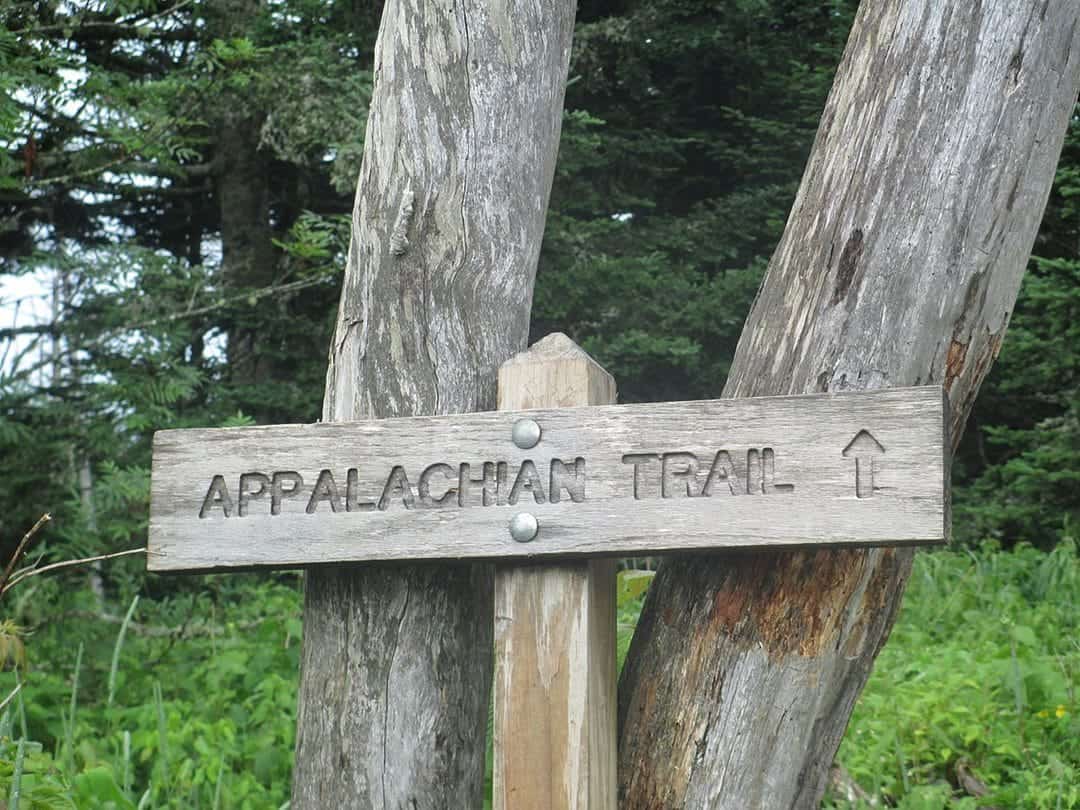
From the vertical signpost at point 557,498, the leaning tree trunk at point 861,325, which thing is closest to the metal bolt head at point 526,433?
the vertical signpost at point 557,498

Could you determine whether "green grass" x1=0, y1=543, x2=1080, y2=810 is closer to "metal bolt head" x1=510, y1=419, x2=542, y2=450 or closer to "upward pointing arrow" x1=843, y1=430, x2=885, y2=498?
"metal bolt head" x1=510, y1=419, x2=542, y2=450

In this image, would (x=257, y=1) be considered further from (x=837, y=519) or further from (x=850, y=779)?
(x=837, y=519)

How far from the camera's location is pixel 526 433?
85.4 inches

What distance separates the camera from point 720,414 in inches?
82.1

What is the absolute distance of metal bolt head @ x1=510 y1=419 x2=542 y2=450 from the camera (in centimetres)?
217

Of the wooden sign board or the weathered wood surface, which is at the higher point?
the wooden sign board

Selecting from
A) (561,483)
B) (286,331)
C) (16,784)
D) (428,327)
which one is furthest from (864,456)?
(286,331)

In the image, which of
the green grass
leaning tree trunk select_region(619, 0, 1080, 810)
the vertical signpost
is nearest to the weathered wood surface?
the vertical signpost

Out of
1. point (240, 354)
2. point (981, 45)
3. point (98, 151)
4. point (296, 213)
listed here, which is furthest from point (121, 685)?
point (296, 213)

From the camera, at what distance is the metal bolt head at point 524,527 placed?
2.13 meters

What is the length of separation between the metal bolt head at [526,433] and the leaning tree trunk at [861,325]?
0.37 m

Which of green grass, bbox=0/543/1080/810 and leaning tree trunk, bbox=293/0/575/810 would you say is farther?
green grass, bbox=0/543/1080/810

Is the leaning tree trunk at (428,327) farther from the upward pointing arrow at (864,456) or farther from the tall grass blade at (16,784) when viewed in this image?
the upward pointing arrow at (864,456)

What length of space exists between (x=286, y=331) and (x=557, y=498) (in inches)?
305
